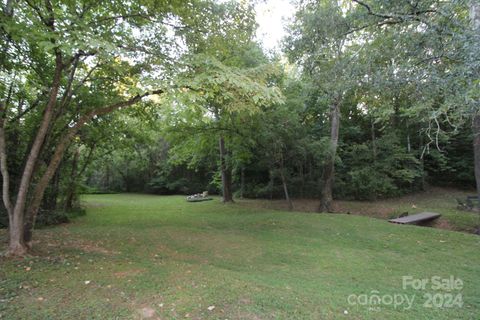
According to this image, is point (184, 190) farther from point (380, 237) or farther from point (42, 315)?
point (42, 315)

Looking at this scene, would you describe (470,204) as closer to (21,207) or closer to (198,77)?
(198,77)

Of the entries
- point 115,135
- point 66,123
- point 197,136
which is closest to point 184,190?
point 197,136

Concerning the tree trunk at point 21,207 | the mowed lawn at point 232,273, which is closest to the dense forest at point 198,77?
the tree trunk at point 21,207

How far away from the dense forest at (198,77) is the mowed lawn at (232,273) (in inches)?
55.9

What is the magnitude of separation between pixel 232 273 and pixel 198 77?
2.91m

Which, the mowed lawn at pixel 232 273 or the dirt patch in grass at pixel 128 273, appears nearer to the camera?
the mowed lawn at pixel 232 273

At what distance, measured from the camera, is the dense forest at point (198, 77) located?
392cm

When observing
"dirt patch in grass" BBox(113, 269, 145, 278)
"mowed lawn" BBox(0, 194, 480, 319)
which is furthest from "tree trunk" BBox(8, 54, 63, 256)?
"dirt patch in grass" BBox(113, 269, 145, 278)

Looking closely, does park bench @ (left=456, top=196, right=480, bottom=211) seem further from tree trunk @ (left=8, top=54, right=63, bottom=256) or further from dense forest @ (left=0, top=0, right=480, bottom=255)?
tree trunk @ (left=8, top=54, right=63, bottom=256)

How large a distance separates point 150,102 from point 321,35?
14.6 feet

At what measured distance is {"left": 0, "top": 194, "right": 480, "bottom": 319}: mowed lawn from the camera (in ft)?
9.50

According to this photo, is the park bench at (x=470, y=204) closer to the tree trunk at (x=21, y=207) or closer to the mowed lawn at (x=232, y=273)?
the mowed lawn at (x=232, y=273)

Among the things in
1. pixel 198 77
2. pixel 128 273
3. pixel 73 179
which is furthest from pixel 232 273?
pixel 73 179

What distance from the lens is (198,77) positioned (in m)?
3.90
